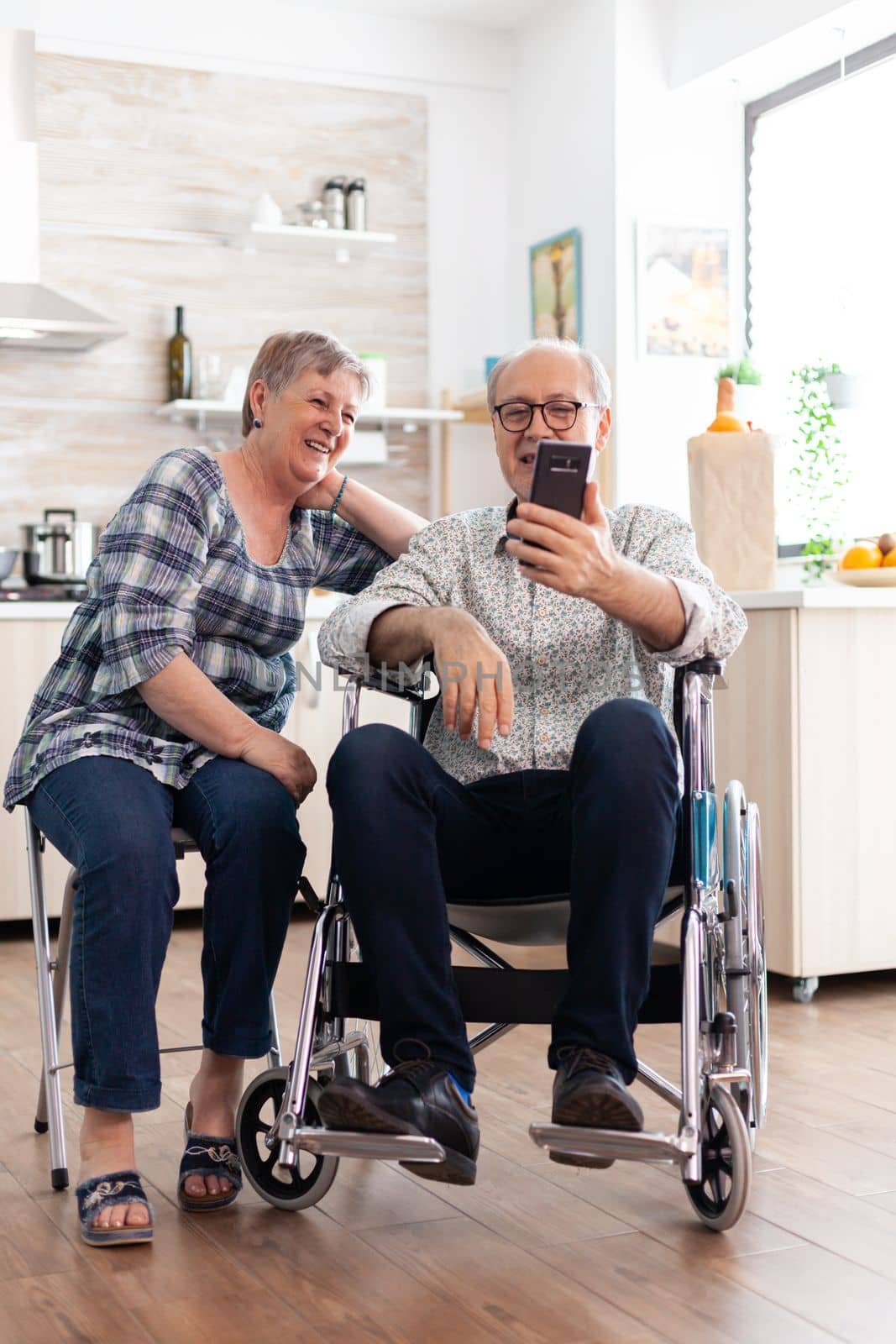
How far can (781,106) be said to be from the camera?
4.68 m

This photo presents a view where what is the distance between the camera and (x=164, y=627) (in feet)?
6.34

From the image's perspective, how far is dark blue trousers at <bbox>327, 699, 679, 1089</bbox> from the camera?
5.38 feet

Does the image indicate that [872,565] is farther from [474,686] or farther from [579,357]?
[474,686]

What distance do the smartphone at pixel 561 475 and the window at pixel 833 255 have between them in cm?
249

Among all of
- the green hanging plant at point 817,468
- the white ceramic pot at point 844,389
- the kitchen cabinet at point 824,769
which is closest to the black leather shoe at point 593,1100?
the kitchen cabinet at point 824,769

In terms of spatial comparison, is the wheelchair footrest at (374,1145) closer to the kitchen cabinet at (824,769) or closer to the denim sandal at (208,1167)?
the denim sandal at (208,1167)

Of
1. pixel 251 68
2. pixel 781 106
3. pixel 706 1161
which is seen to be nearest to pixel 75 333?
pixel 251 68

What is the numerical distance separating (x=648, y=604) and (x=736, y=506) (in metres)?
1.57

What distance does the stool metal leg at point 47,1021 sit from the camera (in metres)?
1.97

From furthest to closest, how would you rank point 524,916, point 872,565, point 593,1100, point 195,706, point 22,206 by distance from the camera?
point 22,206 < point 872,565 < point 195,706 < point 524,916 < point 593,1100

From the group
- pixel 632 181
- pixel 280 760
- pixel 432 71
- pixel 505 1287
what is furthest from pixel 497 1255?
pixel 432 71

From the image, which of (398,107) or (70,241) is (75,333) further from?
(398,107)

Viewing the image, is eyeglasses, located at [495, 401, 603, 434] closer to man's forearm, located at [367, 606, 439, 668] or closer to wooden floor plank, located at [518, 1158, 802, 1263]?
man's forearm, located at [367, 606, 439, 668]

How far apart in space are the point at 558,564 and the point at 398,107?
379 centimetres
